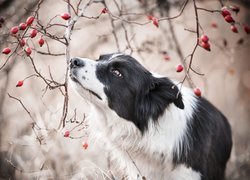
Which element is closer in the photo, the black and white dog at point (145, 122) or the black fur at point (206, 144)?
the black and white dog at point (145, 122)

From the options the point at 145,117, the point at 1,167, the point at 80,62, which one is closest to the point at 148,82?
the point at 145,117

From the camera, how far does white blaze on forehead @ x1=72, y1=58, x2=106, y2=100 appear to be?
400 cm

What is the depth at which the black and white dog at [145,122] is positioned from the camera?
421 centimetres

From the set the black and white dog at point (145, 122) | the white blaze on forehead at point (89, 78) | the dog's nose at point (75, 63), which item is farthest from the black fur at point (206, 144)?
the dog's nose at point (75, 63)

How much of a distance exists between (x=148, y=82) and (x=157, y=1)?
7.49 ft

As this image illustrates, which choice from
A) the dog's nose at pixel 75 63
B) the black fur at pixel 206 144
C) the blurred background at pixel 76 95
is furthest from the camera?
the blurred background at pixel 76 95

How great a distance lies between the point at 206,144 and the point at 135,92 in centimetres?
97

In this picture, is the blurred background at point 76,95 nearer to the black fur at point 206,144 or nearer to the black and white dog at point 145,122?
the black and white dog at point 145,122

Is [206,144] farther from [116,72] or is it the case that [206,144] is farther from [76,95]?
[76,95]

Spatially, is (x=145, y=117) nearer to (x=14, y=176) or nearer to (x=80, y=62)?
(x=80, y=62)

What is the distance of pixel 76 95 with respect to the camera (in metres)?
7.36

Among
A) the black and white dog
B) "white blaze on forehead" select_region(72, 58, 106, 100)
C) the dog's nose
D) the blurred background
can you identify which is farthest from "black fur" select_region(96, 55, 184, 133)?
the blurred background

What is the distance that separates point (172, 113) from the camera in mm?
4426

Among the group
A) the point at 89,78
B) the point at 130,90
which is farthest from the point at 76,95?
the point at 89,78
